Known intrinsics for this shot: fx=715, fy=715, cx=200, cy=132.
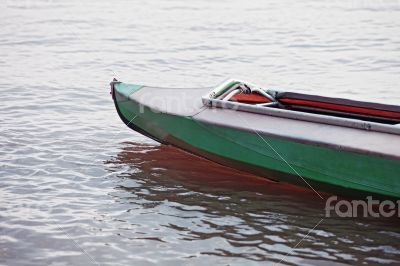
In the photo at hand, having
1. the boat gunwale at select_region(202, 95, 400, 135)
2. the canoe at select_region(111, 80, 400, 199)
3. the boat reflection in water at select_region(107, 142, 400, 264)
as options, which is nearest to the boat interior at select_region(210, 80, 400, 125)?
the canoe at select_region(111, 80, 400, 199)

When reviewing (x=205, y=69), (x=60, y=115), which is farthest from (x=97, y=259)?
(x=205, y=69)

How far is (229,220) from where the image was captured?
7.57 m

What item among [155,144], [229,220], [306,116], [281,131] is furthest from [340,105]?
[155,144]

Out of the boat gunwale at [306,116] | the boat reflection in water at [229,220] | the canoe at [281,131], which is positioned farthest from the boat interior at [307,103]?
the boat reflection in water at [229,220]

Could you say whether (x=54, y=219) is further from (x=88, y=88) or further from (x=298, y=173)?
(x=88, y=88)

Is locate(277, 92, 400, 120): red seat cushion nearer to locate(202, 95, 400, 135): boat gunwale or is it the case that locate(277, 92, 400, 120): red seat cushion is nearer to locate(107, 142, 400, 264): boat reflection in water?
locate(202, 95, 400, 135): boat gunwale

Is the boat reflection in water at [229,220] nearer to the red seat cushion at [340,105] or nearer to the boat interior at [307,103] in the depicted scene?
the boat interior at [307,103]

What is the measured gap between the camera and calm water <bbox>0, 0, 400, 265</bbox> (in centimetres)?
707

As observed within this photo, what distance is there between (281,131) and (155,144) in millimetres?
2670

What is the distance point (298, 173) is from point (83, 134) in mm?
3750

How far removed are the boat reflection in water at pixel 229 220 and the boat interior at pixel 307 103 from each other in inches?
36.6

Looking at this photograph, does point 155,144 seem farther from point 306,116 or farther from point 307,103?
point 306,116

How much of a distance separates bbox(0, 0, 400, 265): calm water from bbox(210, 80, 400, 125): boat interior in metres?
0.94

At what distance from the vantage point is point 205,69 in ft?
44.9
